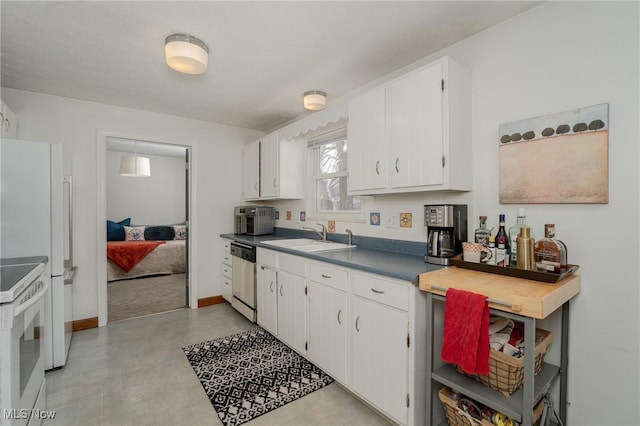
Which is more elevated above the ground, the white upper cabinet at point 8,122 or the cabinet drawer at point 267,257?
the white upper cabinet at point 8,122

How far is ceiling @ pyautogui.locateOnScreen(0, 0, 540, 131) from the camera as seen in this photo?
1750 millimetres

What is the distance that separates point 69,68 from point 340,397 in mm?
3338

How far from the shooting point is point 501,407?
1316 mm

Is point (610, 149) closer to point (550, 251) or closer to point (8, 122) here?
point (550, 251)

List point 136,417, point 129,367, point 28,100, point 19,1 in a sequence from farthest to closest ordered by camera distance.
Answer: point 28,100 < point 129,367 < point 136,417 < point 19,1

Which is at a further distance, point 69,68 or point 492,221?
point 69,68

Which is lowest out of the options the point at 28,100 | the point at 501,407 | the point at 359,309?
the point at 501,407

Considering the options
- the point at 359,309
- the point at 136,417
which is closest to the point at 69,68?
the point at 136,417

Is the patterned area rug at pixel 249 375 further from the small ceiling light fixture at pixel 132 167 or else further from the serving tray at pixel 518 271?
the small ceiling light fixture at pixel 132 167

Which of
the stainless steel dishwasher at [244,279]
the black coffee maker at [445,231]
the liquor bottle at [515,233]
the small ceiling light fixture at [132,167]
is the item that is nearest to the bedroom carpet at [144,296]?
the stainless steel dishwasher at [244,279]

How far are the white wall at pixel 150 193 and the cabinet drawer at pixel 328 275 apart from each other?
6186 millimetres

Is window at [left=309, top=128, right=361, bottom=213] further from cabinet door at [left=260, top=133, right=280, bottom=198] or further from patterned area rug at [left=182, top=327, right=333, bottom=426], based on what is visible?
patterned area rug at [left=182, top=327, right=333, bottom=426]

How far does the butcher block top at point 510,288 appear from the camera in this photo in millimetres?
1201

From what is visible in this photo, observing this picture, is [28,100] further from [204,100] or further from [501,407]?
[501,407]
